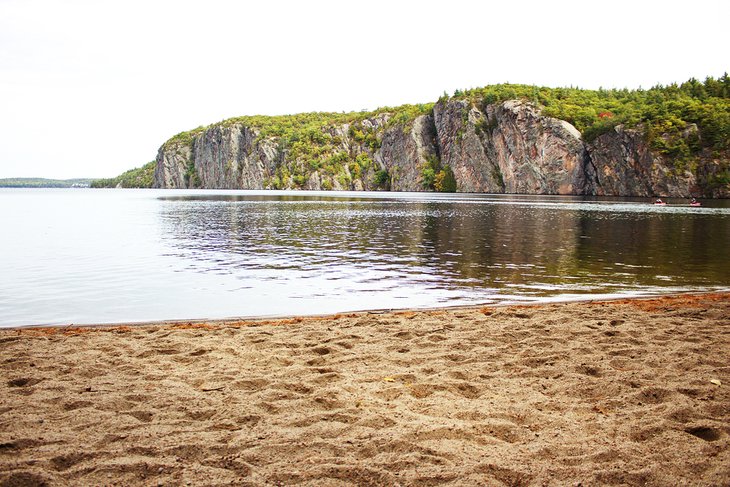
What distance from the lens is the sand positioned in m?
5.03

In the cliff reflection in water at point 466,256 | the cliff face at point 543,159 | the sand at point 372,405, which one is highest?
the cliff face at point 543,159

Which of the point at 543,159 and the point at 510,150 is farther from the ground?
the point at 510,150

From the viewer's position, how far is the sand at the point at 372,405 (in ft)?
16.5

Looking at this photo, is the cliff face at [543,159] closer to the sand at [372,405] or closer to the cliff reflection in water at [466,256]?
the cliff reflection in water at [466,256]

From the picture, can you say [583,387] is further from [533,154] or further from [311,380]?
[533,154]

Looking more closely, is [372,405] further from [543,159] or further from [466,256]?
[543,159]

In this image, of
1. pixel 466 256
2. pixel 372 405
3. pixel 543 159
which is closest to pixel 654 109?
pixel 543 159

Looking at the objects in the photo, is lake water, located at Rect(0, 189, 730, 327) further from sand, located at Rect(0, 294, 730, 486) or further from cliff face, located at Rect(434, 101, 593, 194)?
cliff face, located at Rect(434, 101, 593, 194)

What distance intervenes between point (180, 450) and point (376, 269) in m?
16.5

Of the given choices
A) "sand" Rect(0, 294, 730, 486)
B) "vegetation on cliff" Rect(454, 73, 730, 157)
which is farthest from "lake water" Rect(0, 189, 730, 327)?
"vegetation on cliff" Rect(454, 73, 730, 157)

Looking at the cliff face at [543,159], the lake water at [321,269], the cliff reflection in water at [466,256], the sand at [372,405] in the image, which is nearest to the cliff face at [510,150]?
the cliff face at [543,159]

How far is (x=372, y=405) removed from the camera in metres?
6.64

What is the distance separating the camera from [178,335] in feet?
34.9

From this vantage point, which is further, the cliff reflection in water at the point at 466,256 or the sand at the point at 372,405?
the cliff reflection in water at the point at 466,256
